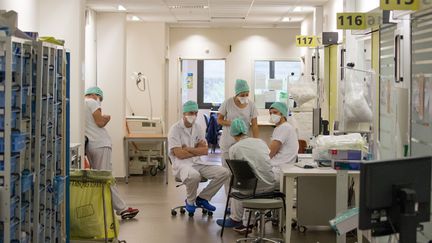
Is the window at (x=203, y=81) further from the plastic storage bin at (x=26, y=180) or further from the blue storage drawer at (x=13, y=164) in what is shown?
the blue storage drawer at (x=13, y=164)

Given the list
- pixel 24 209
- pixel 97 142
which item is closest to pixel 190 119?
pixel 97 142

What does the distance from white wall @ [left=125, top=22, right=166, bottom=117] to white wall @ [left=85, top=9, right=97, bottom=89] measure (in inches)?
72.1

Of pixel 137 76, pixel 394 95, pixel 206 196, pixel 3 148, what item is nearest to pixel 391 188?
pixel 3 148

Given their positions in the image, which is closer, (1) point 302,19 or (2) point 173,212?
(2) point 173,212

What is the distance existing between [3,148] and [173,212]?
169 inches

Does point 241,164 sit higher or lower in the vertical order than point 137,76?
lower

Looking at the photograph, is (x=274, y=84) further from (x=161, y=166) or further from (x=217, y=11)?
(x=161, y=166)

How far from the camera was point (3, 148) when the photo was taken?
4020 mm

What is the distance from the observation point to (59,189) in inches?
211

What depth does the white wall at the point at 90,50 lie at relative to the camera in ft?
35.0

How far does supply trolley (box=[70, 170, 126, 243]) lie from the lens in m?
5.98

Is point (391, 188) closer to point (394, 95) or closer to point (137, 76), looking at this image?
point (394, 95)

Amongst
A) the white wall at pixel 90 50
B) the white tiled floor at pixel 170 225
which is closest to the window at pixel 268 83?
the white wall at pixel 90 50

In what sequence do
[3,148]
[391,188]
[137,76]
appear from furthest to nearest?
[137,76] < [3,148] < [391,188]
